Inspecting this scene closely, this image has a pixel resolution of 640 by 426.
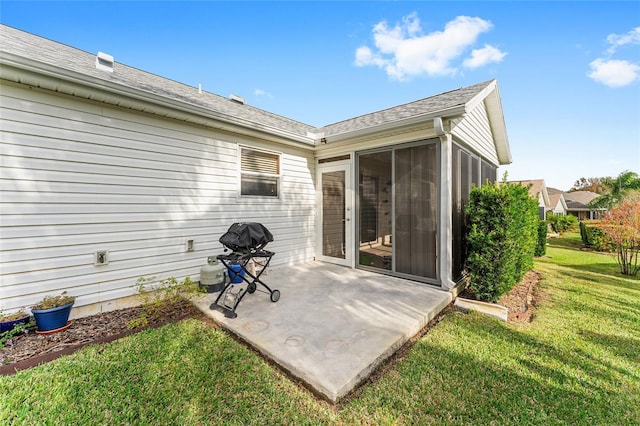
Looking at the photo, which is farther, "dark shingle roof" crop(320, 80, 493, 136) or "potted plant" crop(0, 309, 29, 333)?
"dark shingle roof" crop(320, 80, 493, 136)

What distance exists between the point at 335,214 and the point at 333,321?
3.22 meters

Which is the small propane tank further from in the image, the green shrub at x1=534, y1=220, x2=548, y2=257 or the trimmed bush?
the green shrub at x1=534, y1=220, x2=548, y2=257

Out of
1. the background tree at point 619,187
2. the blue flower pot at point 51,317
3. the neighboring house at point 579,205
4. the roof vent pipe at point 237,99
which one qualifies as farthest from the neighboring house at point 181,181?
the neighboring house at point 579,205

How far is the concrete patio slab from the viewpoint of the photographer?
2.30 metres

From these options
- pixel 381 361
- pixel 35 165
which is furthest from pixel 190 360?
pixel 35 165

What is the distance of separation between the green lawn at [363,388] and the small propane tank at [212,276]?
3.48ft

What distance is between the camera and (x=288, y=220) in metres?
5.94

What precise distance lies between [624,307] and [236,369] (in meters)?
6.22

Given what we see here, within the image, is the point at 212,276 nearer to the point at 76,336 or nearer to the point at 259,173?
the point at 76,336

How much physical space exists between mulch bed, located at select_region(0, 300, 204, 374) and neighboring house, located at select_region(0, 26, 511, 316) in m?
0.31

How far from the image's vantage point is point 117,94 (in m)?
3.37

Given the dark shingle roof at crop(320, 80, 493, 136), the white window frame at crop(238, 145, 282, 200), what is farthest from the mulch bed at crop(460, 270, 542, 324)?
the white window frame at crop(238, 145, 282, 200)

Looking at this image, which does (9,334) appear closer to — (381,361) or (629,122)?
(381,361)

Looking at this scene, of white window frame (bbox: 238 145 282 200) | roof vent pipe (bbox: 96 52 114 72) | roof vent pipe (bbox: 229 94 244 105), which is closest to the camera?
roof vent pipe (bbox: 96 52 114 72)
